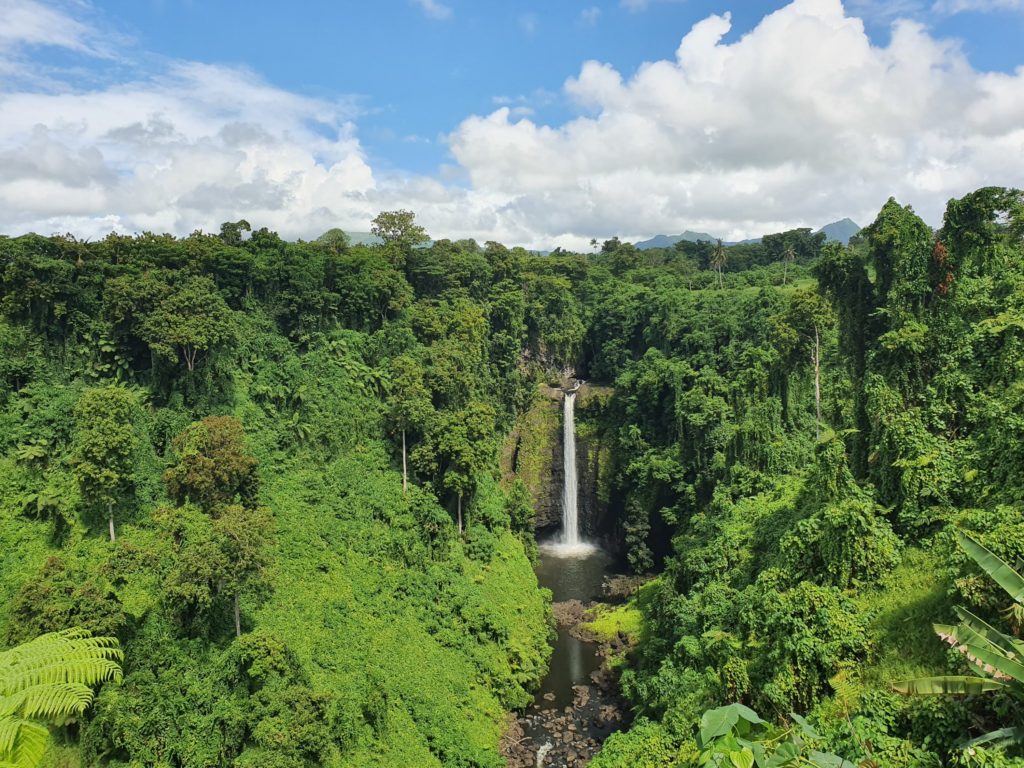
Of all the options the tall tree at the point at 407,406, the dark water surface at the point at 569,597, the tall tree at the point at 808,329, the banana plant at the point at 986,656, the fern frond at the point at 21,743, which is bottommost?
the dark water surface at the point at 569,597

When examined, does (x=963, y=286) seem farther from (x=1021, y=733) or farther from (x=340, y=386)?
(x=340, y=386)

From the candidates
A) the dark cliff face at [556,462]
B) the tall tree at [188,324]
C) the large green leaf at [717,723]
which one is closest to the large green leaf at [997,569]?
the large green leaf at [717,723]

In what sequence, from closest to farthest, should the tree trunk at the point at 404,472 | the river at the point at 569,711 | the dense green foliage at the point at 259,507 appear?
the dense green foliage at the point at 259,507, the river at the point at 569,711, the tree trunk at the point at 404,472

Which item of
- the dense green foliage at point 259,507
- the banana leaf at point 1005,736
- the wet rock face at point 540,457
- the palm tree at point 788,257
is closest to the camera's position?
the banana leaf at point 1005,736

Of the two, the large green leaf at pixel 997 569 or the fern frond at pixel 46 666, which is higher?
the large green leaf at pixel 997 569

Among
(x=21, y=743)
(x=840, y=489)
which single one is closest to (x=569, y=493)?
(x=840, y=489)

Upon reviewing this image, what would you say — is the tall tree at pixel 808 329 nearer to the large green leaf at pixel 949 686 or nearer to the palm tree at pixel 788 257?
the palm tree at pixel 788 257

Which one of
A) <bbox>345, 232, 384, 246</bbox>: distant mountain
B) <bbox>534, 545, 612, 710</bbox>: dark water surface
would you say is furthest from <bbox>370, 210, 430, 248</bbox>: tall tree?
<bbox>534, 545, 612, 710</bbox>: dark water surface
